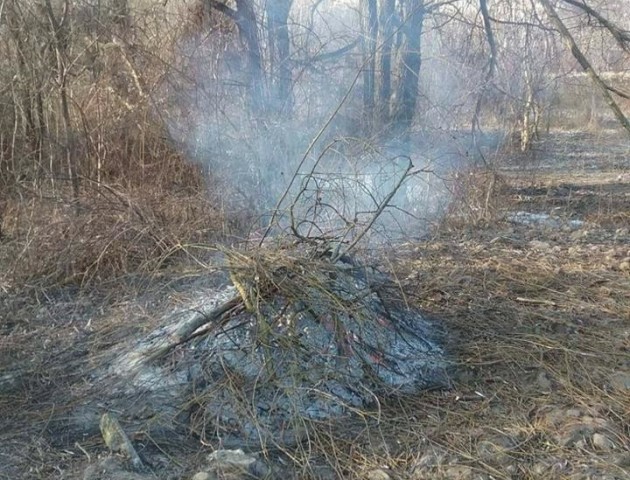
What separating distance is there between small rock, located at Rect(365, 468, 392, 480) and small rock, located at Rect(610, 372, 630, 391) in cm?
141

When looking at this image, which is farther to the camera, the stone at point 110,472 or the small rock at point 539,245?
the small rock at point 539,245

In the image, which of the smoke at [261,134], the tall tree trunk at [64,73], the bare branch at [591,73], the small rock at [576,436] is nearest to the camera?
the small rock at [576,436]

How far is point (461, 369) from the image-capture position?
3.90 metres

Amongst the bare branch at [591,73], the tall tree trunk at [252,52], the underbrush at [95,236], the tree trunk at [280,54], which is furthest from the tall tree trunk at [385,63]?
the underbrush at [95,236]

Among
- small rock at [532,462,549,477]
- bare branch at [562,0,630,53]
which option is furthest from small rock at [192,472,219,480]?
bare branch at [562,0,630,53]

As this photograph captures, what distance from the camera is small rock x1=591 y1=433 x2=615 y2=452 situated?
3.14 meters

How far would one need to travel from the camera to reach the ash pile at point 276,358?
135 inches

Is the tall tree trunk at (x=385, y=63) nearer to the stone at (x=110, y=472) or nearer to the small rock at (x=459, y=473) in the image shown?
the small rock at (x=459, y=473)

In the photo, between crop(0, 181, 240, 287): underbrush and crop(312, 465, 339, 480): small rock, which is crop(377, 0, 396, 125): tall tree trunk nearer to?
crop(0, 181, 240, 287): underbrush

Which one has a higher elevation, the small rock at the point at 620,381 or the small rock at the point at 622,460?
the small rock at the point at 622,460

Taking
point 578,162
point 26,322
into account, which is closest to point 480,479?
point 26,322

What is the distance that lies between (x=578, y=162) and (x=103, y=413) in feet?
37.9

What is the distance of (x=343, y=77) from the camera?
764cm

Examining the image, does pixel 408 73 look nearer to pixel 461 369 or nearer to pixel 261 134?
pixel 261 134
